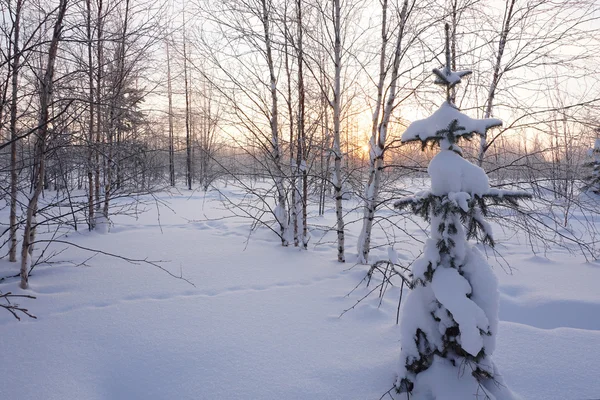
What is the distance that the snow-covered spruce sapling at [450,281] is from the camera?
1661mm

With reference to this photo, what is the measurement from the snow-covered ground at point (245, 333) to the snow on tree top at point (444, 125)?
1.53 metres

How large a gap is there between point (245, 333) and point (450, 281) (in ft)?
5.42

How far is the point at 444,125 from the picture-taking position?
180 cm

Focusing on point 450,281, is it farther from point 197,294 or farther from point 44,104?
point 44,104

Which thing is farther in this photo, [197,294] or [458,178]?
[197,294]

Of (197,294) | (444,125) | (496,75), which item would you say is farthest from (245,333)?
(496,75)

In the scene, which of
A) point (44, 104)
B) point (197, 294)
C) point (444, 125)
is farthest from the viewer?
point (197, 294)

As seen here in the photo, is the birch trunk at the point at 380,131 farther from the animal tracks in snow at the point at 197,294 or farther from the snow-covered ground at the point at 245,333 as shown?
the animal tracks in snow at the point at 197,294

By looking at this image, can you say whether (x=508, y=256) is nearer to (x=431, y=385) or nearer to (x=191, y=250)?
(x=431, y=385)

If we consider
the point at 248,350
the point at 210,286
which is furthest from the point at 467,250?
the point at 210,286

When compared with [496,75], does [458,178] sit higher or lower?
lower

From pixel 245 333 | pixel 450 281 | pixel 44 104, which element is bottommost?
pixel 245 333

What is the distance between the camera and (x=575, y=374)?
195 cm

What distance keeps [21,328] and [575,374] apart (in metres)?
4.09
